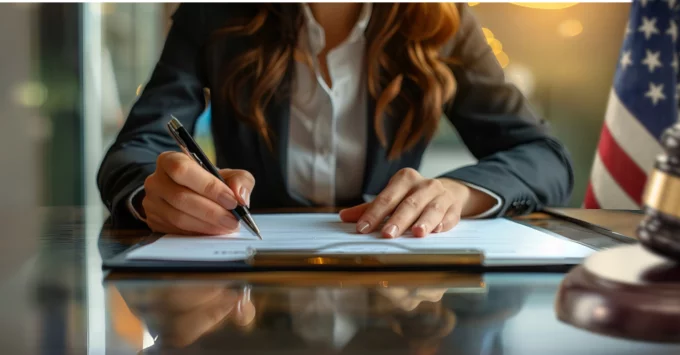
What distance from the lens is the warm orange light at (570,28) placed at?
11.0ft

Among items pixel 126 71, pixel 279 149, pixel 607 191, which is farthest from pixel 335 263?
pixel 126 71

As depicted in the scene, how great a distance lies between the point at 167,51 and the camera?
113 centimetres

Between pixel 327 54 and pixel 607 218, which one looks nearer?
pixel 607 218

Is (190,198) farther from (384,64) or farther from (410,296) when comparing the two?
(384,64)

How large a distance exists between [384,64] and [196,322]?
880 millimetres

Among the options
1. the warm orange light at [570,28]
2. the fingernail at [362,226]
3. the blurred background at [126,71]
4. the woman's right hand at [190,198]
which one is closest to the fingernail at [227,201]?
the woman's right hand at [190,198]

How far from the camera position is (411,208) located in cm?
60

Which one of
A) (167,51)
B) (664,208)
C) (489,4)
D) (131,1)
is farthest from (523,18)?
(664,208)

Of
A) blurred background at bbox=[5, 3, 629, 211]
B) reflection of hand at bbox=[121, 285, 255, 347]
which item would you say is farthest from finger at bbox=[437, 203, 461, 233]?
blurred background at bbox=[5, 3, 629, 211]

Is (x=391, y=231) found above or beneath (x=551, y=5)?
beneath

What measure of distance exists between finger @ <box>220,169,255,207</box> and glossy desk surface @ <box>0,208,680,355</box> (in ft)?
0.50

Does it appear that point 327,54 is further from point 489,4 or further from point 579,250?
point 489,4

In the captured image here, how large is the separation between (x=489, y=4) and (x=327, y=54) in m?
2.53

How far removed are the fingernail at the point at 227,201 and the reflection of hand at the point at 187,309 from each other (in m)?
0.19
